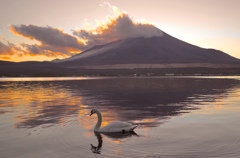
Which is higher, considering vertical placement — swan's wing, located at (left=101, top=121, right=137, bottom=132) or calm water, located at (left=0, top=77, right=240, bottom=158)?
swan's wing, located at (left=101, top=121, right=137, bottom=132)

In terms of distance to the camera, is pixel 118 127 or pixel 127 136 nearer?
pixel 127 136

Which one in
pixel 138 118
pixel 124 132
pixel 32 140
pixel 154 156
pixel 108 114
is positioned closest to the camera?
pixel 154 156

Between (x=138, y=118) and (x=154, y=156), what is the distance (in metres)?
8.98

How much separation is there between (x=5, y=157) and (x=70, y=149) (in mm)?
2757

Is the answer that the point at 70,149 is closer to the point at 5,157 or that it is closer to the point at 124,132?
the point at 5,157

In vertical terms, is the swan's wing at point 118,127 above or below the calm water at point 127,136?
above

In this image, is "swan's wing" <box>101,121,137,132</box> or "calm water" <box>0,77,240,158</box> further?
"swan's wing" <box>101,121,137,132</box>

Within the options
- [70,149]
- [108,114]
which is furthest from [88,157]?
[108,114]

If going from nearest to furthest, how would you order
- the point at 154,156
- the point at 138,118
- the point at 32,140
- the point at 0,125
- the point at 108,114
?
the point at 154,156
the point at 32,140
the point at 0,125
the point at 138,118
the point at 108,114

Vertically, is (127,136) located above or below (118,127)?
below

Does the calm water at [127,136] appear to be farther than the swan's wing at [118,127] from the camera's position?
No

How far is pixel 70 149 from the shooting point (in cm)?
1326

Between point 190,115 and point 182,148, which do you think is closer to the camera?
point 182,148

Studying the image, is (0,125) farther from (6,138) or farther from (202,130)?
(202,130)
